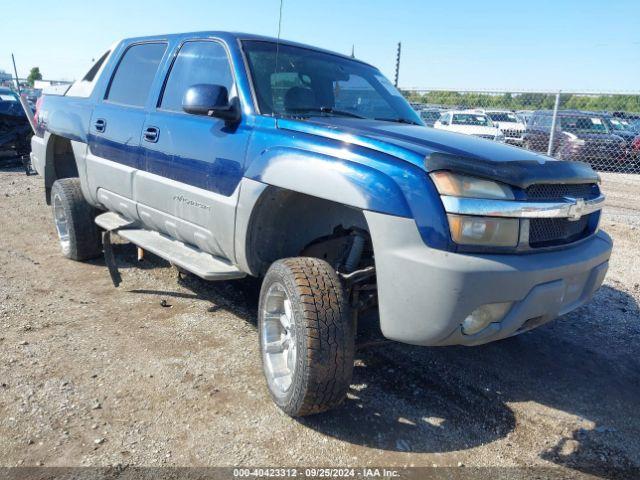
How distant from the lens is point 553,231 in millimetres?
2637

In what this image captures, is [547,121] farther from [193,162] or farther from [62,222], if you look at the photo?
[193,162]

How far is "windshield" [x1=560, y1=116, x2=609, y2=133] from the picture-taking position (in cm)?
1098

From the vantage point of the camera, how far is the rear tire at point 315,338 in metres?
2.55

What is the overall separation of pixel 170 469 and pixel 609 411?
238 cm

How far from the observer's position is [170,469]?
238 centimetres

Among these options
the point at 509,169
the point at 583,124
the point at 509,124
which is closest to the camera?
the point at 509,169

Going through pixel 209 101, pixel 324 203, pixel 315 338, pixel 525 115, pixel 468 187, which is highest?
pixel 525 115

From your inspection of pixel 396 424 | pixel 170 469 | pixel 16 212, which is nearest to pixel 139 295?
pixel 170 469

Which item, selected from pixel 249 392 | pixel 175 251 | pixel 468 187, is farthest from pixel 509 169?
pixel 175 251

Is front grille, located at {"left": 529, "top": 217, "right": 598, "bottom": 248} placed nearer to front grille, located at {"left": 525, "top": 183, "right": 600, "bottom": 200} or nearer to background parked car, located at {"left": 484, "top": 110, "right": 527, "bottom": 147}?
front grille, located at {"left": 525, "top": 183, "right": 600, "bottom": 200}

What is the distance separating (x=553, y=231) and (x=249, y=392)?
1.82 metres

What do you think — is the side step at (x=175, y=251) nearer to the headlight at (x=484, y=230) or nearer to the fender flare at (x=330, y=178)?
the fender flare at (x=330, y=178)

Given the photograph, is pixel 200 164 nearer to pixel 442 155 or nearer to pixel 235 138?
pixel 235 138

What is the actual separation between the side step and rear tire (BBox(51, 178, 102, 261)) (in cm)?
47
